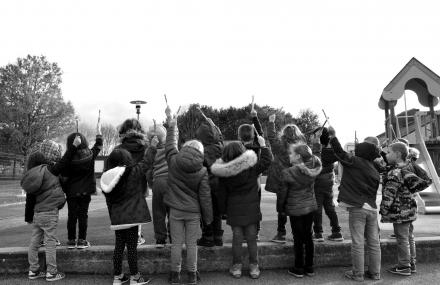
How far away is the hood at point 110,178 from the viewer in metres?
4.22

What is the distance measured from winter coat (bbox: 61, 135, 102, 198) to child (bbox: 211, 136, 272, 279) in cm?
177

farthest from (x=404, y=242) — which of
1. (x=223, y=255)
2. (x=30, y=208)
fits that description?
(x=30, y=208)

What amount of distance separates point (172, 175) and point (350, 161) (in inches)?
91.2

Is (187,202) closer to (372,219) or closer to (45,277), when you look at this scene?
(45,277)

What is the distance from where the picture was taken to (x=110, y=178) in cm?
425

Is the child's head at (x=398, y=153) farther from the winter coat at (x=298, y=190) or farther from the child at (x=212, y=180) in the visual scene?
the child at (x=212, y=180)

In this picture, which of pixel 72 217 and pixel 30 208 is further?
pixel 72 217

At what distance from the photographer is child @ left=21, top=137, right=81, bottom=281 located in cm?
444

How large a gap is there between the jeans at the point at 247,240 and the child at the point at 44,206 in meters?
2.24

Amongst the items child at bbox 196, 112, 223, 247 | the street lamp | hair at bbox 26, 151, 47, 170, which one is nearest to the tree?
the street lamp

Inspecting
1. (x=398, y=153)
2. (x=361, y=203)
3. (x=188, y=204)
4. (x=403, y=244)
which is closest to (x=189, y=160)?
(x=188, y=204)

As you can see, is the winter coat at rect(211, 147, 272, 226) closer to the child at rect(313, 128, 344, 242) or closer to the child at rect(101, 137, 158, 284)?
the child at rect(101, 137, 158, 284)

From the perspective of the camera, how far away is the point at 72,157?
15.3ft

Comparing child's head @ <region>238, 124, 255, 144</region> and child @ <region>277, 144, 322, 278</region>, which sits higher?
child's head @ <region>238, 124, 255, 144</region>
